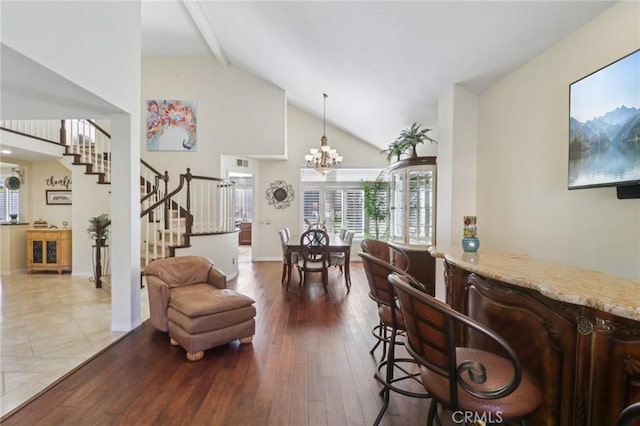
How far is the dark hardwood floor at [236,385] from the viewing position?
1908 mm

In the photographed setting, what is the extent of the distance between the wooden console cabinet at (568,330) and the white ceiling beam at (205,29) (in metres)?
5.37

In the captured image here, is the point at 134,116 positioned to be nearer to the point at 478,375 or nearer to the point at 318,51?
the point at 318,51

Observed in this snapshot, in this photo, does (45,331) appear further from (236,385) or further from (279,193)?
(279,193)

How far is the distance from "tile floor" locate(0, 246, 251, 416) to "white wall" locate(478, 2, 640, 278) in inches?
162

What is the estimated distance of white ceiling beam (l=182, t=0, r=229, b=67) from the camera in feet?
15.2

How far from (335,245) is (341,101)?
291 centimetres

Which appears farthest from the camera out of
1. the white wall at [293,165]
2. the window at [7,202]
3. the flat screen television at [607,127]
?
the white wall at [293,165]

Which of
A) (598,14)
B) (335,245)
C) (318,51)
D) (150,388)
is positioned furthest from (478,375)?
(318,51)

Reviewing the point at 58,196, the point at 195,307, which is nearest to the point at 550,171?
the point at 195,307

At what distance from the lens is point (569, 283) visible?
1.28m

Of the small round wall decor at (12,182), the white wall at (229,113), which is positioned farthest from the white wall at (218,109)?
the small round wall decor at (12,182)

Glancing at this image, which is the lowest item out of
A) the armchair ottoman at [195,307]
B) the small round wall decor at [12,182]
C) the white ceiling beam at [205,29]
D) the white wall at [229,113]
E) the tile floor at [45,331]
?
the tile floor at [45,331]

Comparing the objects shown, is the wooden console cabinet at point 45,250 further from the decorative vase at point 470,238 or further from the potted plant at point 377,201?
the decorative vase at point 470,238

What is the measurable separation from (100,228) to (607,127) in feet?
21.2
